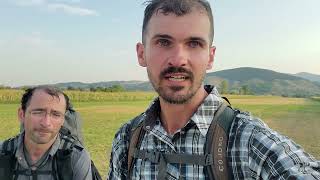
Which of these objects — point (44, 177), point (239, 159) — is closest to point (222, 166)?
point (239, 159)

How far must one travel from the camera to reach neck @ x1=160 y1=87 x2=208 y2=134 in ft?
8.24

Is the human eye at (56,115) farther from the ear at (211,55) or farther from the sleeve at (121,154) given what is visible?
the ear at (211,55)

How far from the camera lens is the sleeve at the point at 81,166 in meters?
4.86

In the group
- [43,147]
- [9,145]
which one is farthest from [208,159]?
[9,145]

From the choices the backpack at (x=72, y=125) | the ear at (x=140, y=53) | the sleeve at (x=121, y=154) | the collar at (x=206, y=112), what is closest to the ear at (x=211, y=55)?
the collar at (x=206, y=112)

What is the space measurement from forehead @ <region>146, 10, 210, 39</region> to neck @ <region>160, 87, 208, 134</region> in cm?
34

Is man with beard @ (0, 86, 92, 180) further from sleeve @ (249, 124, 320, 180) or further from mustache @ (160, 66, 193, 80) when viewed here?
sleeve @ (249, 124, 320, 180)

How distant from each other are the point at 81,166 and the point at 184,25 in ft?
9.76

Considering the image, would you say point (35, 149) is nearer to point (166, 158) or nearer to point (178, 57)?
point (166, 158)

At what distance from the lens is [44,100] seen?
5445 mm

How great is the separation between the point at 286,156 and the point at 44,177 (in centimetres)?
358

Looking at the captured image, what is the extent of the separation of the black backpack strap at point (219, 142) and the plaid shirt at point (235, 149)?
1.1 inches

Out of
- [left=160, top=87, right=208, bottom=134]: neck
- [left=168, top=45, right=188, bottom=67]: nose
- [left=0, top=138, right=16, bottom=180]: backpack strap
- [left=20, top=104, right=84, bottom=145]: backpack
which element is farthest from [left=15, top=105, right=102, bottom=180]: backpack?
[left=168, top=45, right=188, bottom=67]: nose

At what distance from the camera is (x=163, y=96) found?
2502 mm
